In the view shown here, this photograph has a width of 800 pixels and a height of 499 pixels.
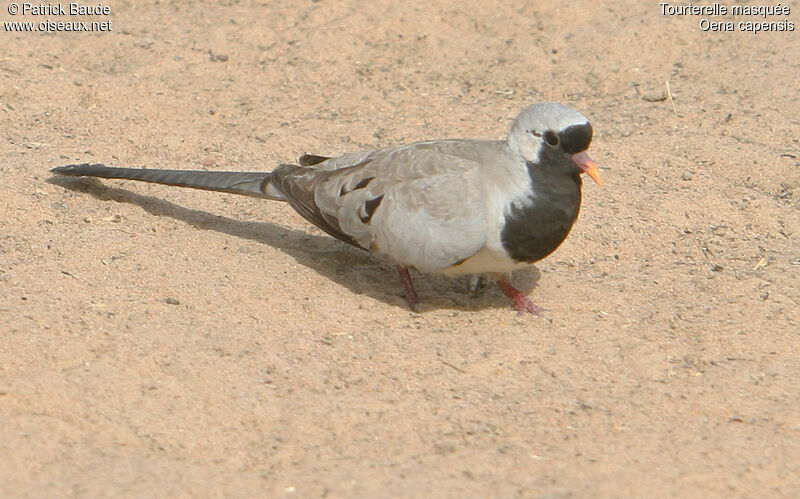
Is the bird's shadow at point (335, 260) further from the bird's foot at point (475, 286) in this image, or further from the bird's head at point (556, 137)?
the bird's head at point (556, 137)

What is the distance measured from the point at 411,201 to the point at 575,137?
0.83m

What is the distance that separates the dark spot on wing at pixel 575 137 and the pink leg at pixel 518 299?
0.77 m

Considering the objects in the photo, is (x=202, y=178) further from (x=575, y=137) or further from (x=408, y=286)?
(x=575, y=137)

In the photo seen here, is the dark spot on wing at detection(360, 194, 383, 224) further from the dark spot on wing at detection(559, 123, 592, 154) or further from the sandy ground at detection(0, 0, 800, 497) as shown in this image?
the dark spot on wing at detection(559, 123, 592, 154)

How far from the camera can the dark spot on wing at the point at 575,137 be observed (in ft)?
15.1

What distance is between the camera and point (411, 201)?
480cm

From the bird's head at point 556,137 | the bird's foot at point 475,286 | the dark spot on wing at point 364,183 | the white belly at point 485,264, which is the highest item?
the bird's head at point 556,137

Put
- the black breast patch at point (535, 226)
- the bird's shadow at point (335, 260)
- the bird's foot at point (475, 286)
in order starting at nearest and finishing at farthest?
1. the black breast patch at point (535, 226)
2. the bird's shadow at point (335, 260)
3. the bird's foot at point (475, 286)

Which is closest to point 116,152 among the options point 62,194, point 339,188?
point 62,194

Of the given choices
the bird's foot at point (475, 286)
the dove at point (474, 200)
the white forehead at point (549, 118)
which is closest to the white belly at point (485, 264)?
the dove at point (474, 200)

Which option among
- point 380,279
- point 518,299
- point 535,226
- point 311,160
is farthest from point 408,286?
point 311,160

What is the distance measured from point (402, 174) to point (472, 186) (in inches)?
15.8

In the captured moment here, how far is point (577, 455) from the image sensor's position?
3.66 meters

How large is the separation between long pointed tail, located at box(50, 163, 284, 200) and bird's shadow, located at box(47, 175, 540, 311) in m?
0.18
